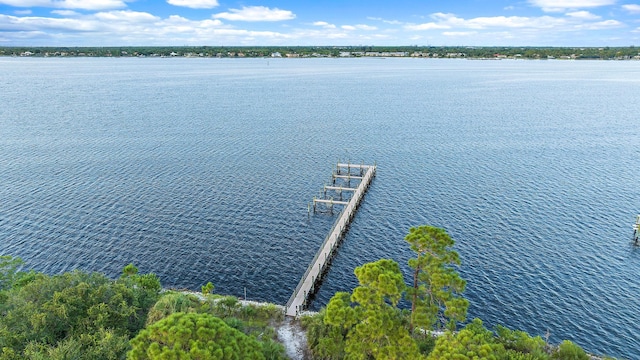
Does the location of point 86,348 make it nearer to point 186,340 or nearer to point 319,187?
point 186,340

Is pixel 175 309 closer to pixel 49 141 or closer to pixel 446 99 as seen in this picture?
pixel 49 141

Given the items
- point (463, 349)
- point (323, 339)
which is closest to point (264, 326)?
point (323, 339)

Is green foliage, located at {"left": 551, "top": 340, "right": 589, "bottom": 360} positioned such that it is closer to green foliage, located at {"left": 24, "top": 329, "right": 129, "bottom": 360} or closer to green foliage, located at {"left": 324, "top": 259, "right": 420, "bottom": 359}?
green foliage, located at {"left": 324, "top": 259, "right": 420, "bottom": 359}

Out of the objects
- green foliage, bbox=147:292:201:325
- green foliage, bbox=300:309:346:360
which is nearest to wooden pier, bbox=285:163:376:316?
green foliage, bbox=300:309:346:360

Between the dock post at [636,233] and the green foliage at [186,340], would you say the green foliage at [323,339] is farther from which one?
the dock post at [636,233]

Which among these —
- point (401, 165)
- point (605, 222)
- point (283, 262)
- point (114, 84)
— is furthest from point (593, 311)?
point (114, 84)
